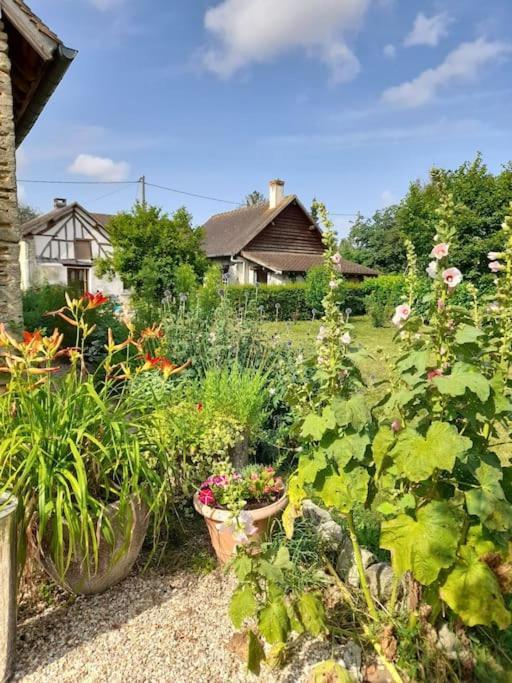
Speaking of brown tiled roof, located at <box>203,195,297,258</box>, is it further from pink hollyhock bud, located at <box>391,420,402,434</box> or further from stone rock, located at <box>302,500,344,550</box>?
pink hollyhock bud, located at <box>391,420,402,434</box>

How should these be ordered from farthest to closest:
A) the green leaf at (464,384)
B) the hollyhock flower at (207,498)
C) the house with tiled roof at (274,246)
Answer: the house with tiled roof at (274,246) < the hollyhock flower at (207,498) < the green leaf at (464,384)

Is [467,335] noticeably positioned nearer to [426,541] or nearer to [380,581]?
[426,541]

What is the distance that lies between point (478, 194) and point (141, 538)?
53.1 feet

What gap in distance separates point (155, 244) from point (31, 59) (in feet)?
38.9

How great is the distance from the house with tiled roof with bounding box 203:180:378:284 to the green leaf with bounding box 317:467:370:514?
22208 millimetres

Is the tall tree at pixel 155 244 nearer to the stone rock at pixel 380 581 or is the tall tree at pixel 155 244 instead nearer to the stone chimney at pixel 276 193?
the stone chimney at pixel 276 193

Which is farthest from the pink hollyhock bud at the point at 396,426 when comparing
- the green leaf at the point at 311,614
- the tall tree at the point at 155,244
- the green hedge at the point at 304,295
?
the green hedge at the point at 304,295

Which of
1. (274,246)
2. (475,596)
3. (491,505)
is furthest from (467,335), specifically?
(274,246)

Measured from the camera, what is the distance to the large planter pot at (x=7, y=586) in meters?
1.72

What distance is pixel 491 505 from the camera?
141 cm

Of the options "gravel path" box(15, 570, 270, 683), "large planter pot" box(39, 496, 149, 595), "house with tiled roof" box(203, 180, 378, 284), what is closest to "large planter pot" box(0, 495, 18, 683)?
"gravel path" box(15, 570, 270, 683)

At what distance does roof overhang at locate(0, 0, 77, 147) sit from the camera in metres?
4.02

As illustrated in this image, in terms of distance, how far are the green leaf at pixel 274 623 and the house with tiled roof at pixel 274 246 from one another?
22377mm

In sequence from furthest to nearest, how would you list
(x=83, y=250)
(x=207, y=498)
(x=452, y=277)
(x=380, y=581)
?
(x=83, y=250) → (x=207, y=498) → (x=380, y=581) → (x=452, y=277)
